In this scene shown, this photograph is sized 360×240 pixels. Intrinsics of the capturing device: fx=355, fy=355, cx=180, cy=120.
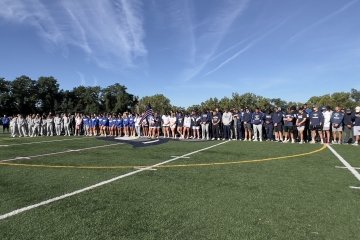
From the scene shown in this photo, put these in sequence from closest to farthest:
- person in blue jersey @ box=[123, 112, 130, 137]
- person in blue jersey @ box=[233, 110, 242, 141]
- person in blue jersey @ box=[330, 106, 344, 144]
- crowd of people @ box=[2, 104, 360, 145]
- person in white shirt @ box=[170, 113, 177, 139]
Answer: person in blue jersey @ box=[330, 106, 344, 144], crowd of people @ box=[2, 104, 360, 145], person in blue jersey @ box=[233, 110, 242, 141], person in white shirt @ box=[170, 113, 177, 139], person in blue jersey @ box=[123, 112, 130, 137]

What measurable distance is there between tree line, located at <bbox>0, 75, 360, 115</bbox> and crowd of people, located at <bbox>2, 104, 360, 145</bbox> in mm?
59682

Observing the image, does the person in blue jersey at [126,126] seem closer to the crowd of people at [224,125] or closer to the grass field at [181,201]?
the crowd of people at [224,125]

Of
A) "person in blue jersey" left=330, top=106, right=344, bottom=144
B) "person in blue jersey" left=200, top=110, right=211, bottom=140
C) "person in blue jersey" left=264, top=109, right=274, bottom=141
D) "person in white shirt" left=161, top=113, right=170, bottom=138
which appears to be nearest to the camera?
"person in blue jersey" left=330, top=106, right=344, bottom=144

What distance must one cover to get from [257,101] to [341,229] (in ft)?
325

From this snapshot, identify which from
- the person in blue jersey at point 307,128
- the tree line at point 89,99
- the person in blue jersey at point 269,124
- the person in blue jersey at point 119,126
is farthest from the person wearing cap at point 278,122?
the tree line at point 89,99

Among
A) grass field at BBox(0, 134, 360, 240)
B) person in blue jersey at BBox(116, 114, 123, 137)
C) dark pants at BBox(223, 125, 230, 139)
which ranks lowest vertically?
grass field at BBox(0, 134, 360, 240)

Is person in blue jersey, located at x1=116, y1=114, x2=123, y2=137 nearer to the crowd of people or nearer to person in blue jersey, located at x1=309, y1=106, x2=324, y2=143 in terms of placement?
the crowd of people

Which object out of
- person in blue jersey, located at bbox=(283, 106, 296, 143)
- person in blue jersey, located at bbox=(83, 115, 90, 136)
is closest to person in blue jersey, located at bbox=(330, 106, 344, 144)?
person in blue jersey, located at bbox=(283, 106, 296, 143)

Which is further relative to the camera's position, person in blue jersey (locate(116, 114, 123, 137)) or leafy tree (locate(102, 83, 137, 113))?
leafy tree (locate(102, 83, 137, 113))

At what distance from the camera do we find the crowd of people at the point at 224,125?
1908 cm

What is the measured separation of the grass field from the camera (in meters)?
4.72

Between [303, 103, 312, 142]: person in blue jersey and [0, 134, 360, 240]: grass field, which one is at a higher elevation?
[303, 103, 312, 142]: person in blue jersey

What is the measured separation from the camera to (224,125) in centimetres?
2225

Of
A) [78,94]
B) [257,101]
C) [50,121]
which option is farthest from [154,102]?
[50,121]
